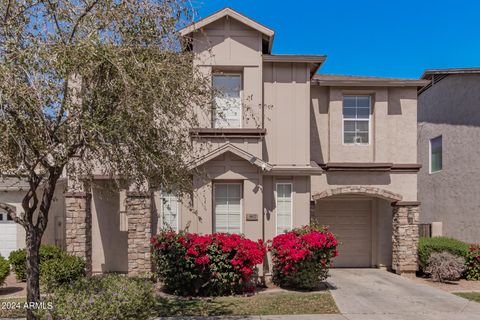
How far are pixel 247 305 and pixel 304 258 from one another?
7.45ft

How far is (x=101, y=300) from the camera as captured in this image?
647 cm

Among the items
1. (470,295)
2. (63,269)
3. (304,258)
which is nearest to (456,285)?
(470,295)

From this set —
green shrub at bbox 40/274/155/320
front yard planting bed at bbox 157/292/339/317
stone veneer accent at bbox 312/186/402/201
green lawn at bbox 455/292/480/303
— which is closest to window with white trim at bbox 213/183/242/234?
front yard planting bed at bbox 157/292/339/317

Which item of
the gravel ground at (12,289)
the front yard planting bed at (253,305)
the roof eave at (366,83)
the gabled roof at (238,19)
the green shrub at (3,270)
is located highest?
the gabled roof at (238,19)

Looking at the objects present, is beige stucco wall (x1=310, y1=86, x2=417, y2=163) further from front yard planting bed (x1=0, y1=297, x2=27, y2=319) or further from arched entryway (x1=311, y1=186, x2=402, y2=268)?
front yard planting bed (x1=0, y1=297, x2=27, y2=319)

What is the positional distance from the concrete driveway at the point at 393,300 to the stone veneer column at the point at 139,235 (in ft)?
18.4

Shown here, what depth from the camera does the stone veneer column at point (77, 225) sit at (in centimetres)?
1266

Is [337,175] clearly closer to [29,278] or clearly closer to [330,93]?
[330,93]

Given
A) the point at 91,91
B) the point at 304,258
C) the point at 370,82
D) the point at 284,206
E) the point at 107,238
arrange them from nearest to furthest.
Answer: the point at 91,91 < the point at 304,258 < the point at 284,206 < the point at 107,238 < the point at 370,82

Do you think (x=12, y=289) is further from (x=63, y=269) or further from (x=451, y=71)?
(x=451, y=71)

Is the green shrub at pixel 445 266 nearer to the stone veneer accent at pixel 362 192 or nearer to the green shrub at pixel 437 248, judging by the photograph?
the green shrub at pixel 437 248

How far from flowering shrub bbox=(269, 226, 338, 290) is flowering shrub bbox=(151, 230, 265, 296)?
2.78 ft

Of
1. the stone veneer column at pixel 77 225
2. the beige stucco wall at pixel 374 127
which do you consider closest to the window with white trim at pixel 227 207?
the beige stucco wall at pixel 374 127

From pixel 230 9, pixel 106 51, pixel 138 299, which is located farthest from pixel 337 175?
pixel 106 51
